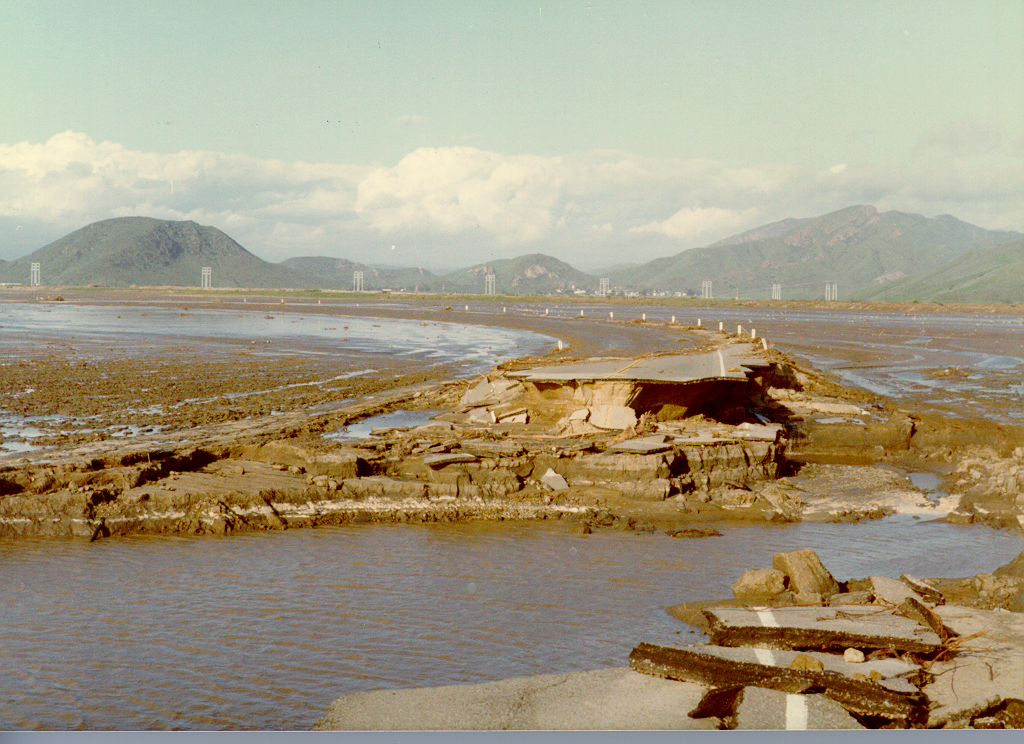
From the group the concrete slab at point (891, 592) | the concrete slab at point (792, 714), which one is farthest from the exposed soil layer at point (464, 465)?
the concrete slab at point (792, 714)

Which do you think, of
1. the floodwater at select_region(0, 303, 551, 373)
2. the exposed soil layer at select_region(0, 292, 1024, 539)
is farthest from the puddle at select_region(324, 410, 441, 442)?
A: the floodwater at select_region(0, 303, 551, 373)

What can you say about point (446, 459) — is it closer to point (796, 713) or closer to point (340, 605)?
point (340, 605)

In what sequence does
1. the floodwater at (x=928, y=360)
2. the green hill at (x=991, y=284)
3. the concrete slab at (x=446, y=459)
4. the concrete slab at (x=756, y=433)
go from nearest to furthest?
the concrete slab at (x=446, y=459) < the concrete slab at (x=756, y=433) < the floodwater at (x=928, y=360) < the green hill at (x=991, y=284)

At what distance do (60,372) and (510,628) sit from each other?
86.3ft

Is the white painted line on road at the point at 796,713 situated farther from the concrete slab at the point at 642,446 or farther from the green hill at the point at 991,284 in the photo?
the green hill at the point at 991,284

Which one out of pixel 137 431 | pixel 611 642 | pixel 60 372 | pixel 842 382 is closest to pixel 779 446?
pixel 611 642

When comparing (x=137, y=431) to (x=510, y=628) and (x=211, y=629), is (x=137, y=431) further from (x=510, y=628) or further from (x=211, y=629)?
(x=510, y=628)

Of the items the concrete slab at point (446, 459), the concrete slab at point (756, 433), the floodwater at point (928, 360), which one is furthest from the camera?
the floodwater at point (928, 360)

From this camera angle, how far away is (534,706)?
6.37 metres

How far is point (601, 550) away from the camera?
10.8 m

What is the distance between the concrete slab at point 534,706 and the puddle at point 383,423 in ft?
35.7

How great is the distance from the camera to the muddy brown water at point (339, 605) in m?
6.99

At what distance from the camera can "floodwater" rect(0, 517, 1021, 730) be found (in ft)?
22.9

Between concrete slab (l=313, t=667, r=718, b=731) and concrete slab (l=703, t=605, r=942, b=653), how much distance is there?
1135 millimetres
